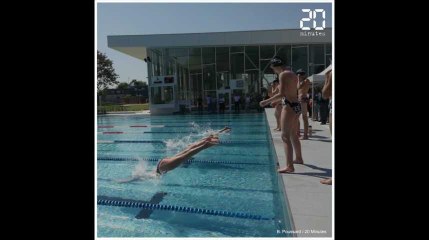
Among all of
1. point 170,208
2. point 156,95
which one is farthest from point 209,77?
point 170,208

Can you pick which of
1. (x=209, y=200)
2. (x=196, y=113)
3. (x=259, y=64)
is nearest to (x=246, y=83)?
(x=259, y=64)

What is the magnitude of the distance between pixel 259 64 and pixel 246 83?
1169 millimetres

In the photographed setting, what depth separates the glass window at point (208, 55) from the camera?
1723cm

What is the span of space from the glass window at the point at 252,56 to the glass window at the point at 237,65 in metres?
0.30

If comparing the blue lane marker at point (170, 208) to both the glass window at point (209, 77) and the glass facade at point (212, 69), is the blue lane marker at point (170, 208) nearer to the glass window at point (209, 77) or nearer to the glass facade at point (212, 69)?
the glass facade at point (212, 69)

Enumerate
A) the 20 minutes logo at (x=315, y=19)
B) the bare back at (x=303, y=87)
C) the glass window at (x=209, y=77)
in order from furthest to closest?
1. the glass window at (x=209, y=77)
2. the bare back at (x=303, y=87)
3. the 20 minutes logo at (x=315, y=19)

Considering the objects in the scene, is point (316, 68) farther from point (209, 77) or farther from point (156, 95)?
point (156, 95)

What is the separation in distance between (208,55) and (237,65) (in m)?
1.62

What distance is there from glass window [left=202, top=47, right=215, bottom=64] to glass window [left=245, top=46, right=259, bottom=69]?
177cm

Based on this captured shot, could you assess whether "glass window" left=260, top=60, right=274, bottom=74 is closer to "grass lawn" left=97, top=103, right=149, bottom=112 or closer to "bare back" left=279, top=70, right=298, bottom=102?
"grass lawn" left=97, top=103, right=149, bottom=112

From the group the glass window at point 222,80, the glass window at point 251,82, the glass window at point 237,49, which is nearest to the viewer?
the glass window at point 251,82

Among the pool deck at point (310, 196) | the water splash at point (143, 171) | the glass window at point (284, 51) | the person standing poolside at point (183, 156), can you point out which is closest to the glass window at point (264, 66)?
the glass window at point (284, 51)

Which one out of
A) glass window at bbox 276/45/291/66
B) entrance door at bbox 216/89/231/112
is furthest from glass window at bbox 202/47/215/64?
glass window at bbox 276/45/291/66
